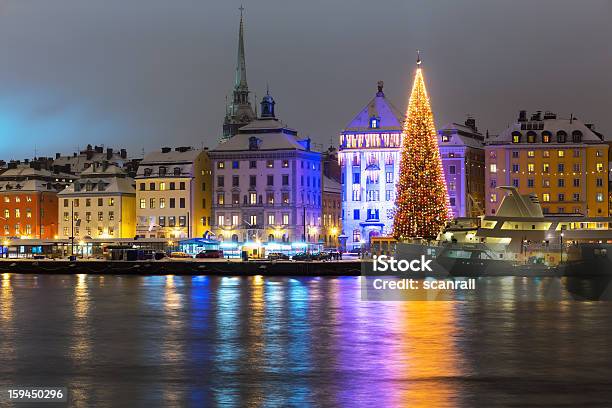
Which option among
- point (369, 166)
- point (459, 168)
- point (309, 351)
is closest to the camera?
point (309, 351)

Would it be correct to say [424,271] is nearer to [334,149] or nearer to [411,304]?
[411,304]

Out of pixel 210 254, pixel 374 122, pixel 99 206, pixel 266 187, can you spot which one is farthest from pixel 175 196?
pixel 374 122

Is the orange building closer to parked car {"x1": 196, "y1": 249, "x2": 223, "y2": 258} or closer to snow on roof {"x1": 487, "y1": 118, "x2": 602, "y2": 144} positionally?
parked car {"x1": 196, "y1": 249, "x2": 223, "y2": 258}

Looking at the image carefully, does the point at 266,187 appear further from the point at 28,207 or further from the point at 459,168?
the point at 28,207

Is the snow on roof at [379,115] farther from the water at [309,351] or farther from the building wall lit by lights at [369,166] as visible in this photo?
the water at [309,351]

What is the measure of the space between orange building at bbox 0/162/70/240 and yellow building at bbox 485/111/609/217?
6242cm

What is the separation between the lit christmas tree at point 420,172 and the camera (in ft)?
282

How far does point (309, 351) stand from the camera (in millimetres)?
38219

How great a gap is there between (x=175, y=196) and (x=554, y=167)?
46992mm

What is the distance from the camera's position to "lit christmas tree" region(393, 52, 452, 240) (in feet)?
282

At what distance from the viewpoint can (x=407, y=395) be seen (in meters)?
28.6

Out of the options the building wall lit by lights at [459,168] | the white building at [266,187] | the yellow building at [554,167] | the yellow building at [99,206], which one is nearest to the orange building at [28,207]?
the yellow building at [99,206]

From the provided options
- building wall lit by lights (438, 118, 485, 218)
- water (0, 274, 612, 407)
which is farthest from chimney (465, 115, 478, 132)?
water (0, 274, 612, 407)

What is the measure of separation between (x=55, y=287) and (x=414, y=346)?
46811 millimetres
